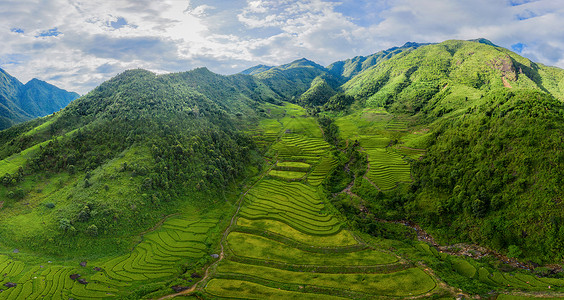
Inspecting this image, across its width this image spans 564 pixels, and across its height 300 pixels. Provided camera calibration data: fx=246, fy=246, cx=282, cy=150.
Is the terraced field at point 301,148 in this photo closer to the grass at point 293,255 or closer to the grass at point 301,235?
the grass at point 301,235

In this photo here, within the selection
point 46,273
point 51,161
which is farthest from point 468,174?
point 51,161

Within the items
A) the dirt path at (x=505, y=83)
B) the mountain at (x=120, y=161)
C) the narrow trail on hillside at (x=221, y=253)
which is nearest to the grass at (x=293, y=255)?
the narrow trail on hillside at (x=221, y=253)

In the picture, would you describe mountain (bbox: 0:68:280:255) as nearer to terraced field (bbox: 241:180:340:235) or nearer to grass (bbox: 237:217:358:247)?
terraced field (bbox: 241:180:340:235)

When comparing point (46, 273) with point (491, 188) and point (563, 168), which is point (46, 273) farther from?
point (563, 168)

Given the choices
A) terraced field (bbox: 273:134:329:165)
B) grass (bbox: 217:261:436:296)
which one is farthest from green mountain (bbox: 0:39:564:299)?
terraced field (bbox: 273:134:329:165)

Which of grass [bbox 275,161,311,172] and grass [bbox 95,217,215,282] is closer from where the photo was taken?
grass [bbox 95,217,215,282]
